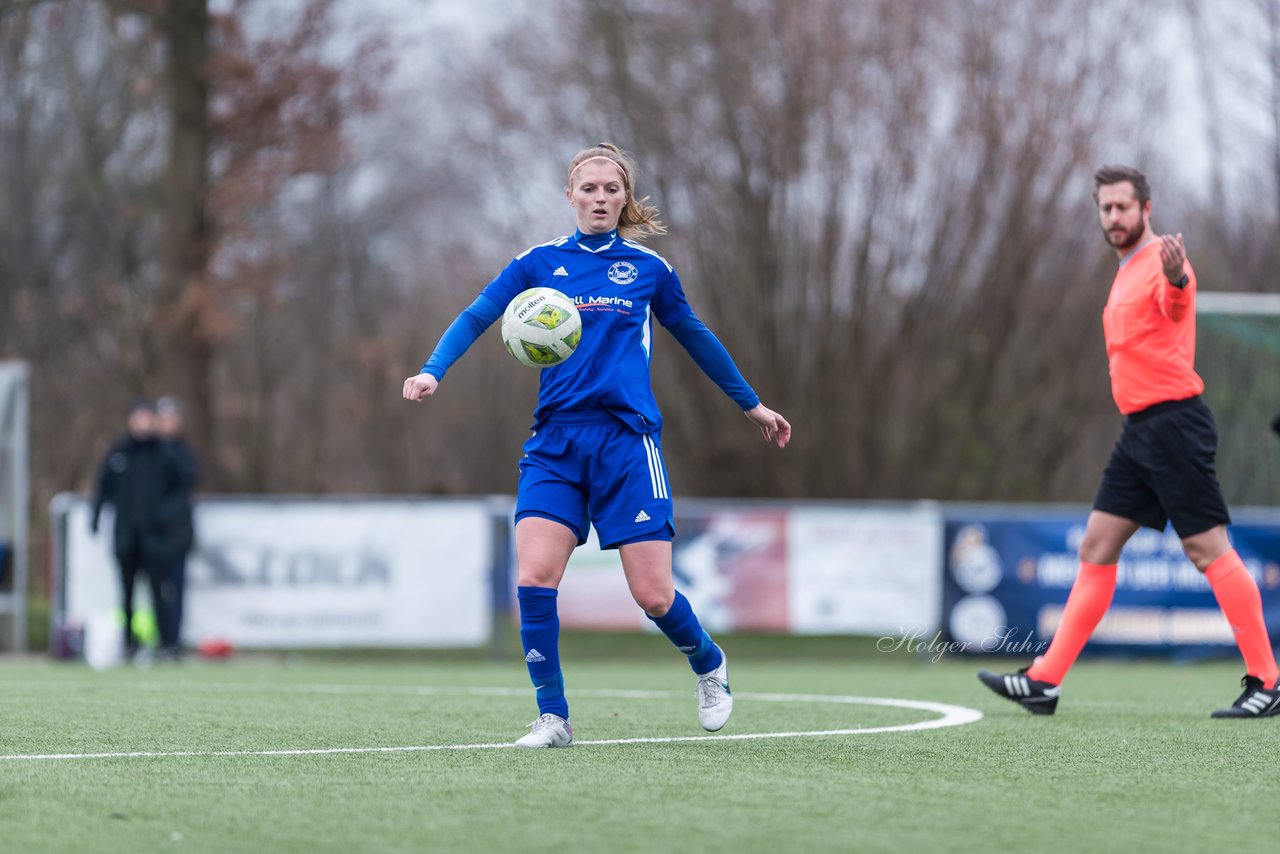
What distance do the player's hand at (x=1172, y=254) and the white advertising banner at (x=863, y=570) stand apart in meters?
8.34

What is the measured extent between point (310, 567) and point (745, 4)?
8.38 m

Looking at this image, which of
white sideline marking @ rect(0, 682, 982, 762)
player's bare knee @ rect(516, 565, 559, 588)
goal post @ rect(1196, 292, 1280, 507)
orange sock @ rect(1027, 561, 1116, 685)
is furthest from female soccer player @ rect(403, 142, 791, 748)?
goal post @ rect(1196, 292, 1280, 507)

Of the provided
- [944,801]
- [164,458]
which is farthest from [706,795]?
[164,458]

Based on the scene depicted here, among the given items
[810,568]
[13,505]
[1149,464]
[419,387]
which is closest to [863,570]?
[810,568]

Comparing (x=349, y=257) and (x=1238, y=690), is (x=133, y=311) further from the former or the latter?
(x=1238, y=690)

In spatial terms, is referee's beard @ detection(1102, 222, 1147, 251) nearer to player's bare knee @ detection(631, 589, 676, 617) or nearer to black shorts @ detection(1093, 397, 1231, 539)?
black shorts @ detection(1093, 397, 1231, 539)

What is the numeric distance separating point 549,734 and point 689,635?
0.66 meters

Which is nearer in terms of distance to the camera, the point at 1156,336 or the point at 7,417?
the point at 1156,336

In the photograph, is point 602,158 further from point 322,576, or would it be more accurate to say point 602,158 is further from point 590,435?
point 322,576

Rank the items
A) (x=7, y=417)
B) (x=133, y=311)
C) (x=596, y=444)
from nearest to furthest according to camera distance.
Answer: (x=596, y=444) → (x=7, y=417) → (x=133, y=311)

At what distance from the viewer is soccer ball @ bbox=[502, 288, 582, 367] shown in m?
5.67

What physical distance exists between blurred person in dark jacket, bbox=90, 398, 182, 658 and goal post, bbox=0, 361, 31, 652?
203 cm

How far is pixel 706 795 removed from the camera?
14.6ft

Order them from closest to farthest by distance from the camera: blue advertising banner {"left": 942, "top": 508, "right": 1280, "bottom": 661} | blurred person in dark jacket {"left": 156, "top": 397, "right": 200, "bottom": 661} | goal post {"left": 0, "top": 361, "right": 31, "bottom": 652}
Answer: blurred person in dark jacket {"left": 156, "top": 397, "right": 200, "bottom": 661}, blue advertising banner {"left": 942, "top": 508, "right": 1280, "bottom": 661}, goal post {"left": 0, "top": 361, "right": 31, "bottom": 652}
